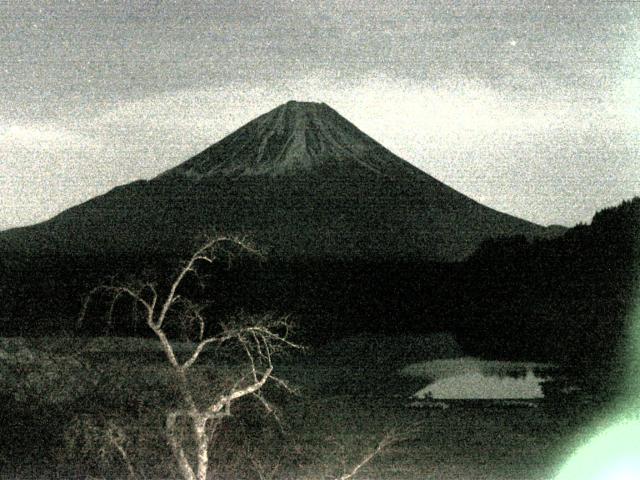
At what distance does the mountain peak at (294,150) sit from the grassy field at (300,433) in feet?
297

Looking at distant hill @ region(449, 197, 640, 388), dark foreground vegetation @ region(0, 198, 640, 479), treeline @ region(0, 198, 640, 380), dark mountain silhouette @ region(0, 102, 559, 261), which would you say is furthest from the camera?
dark mountain silhouette @ region(0, 102, 559, 261)

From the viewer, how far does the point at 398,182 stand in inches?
4252

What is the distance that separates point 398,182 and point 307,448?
314ft

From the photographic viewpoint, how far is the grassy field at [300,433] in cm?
1197

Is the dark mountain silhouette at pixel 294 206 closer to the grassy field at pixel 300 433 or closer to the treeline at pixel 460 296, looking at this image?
the treeline at pixel 460 296

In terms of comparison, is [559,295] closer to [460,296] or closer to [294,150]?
[460,296]

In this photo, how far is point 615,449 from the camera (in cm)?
1380

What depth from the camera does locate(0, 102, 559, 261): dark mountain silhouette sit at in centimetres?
9212

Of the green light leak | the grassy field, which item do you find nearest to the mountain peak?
the grassy field

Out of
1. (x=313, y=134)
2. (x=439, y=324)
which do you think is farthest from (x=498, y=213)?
(x=439, y=324)

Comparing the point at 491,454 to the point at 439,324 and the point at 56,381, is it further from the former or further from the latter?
the point at 439,324

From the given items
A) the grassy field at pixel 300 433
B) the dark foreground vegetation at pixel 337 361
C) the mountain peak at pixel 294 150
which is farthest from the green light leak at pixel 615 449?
the mountain peak at pixel 294 150

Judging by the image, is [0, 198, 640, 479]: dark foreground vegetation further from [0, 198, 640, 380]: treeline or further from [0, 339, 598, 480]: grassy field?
[0, 198, 640, 380]: treeline

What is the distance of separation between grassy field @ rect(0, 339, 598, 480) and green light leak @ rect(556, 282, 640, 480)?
0.37m
